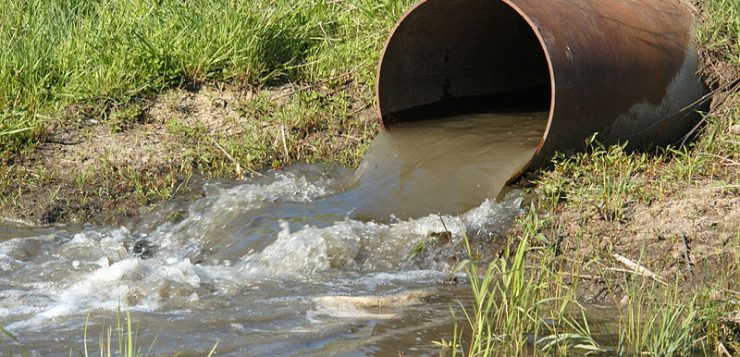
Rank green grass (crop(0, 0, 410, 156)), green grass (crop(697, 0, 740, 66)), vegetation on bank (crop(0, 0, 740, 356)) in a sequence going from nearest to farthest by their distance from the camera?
vegetation on bank (crop(0, 0, 740, 356)) < green grass (crop(697, 0, 740, 66)) < green grass (crop(0, 0, 410, 156))

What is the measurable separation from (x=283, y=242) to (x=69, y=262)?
3.43ft

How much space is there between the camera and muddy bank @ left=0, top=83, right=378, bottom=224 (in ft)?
20.1

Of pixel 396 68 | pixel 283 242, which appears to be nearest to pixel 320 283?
pixel 283 242

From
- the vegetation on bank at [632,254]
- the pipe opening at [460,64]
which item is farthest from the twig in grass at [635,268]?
the pipe opening at [460,64]

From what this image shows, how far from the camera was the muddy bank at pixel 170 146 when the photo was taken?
6.12 metres

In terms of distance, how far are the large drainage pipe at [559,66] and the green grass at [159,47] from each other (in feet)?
2.21

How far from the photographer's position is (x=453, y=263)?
5.00 metres

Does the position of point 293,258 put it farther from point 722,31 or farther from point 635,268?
point 722,31

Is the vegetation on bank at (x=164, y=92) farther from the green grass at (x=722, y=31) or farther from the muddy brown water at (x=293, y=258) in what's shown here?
the green grass at (x=722, y=31)

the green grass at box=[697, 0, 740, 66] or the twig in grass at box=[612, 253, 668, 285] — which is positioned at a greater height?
the green grass at box=[697, 0, 740, 66]

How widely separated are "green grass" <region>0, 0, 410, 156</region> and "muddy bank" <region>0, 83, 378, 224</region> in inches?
4.5

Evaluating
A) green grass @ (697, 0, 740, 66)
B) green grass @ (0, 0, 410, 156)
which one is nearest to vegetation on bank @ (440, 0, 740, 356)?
green grass @ (697, 0, 740, 66)

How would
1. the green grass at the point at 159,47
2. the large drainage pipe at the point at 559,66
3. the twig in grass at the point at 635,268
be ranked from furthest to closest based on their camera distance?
1. the green grass at the point at 159,47
2. the large drainage pipe at the point at 559,66
3. the twig in grass at the point at 635,268

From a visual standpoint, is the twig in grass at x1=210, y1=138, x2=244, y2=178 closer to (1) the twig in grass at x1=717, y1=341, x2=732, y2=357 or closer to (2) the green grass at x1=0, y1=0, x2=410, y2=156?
(2) the green grass at x1=0, y1=0, x2=410, y2=156
